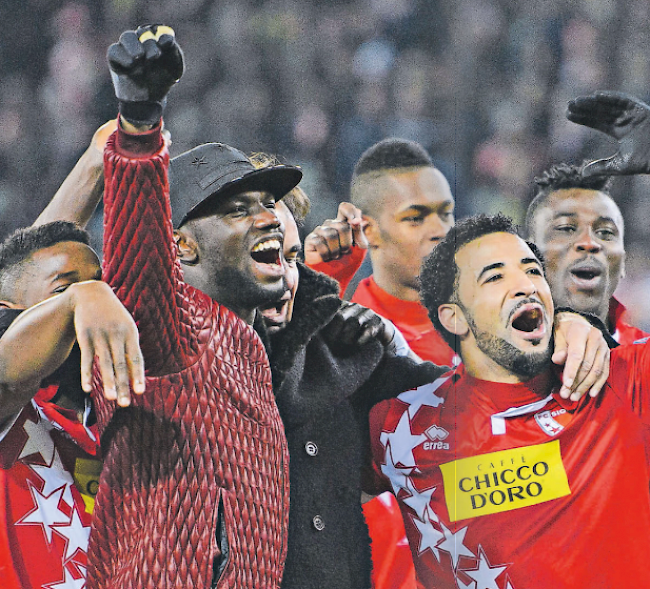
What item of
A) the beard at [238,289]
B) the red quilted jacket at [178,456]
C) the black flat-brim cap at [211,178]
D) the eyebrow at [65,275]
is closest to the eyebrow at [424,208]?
the black flat-brim cap at [211,178]

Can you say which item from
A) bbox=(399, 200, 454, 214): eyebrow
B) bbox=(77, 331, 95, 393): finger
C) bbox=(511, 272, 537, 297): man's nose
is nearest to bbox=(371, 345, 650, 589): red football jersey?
bbox=(511, 272, 537, 297): man's nose

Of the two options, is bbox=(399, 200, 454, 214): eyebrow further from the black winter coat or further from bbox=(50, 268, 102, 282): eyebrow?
bbox=(50, 268, 102, 282): eyebrow

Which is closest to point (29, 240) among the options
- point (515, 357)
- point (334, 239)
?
point (334, 239)

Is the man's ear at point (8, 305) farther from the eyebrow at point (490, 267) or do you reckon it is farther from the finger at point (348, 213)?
the eyebrow at point (490, 267)

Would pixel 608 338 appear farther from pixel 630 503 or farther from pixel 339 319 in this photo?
pixel 339 319

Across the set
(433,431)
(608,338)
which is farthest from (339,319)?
(608,338)

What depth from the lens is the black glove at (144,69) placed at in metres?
1.67

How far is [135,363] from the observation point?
1.81m

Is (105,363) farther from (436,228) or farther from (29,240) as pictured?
(436,228)

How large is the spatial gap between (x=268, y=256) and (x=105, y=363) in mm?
482

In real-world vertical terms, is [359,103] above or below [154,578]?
above

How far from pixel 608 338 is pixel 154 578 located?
128cm

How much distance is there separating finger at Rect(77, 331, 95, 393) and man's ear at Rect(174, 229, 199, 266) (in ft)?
1.11

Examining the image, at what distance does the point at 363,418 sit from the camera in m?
2.26
